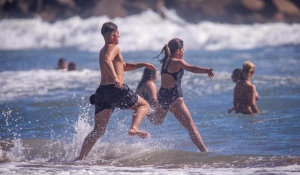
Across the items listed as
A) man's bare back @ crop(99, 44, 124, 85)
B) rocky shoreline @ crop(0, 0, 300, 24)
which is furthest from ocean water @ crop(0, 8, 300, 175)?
rocky shoreline @ crop(0, 0, 300, 24)

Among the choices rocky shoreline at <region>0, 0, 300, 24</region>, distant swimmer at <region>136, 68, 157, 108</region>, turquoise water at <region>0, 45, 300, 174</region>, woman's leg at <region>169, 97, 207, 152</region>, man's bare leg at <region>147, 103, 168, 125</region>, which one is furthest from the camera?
rocky shoreline at <region>0, 0, 300, 24</region>

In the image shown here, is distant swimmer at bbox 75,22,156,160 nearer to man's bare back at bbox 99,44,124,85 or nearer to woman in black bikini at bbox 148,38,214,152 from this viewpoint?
man's bare back at bbox 99,44,124,85

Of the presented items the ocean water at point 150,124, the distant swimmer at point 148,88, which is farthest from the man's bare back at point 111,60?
the distant swimmer at point 148,88

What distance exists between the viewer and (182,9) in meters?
→ 34.0

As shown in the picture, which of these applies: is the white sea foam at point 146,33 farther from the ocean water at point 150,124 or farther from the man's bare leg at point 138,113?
the man's bare leg at point 138,113

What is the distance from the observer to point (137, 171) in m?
6.57

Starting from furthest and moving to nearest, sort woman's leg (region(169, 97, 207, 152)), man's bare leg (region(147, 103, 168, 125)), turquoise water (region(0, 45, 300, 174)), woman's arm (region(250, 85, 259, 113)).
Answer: woman's arm (region(250, 85, 259, 113)) → man's bare leg (region(147, 103, 168, 125)) → woman's leg (region(169, 97, 207, 152)) → turquoise water (region(0, 45, 300, 174))

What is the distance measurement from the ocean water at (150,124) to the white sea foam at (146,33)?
2.49m

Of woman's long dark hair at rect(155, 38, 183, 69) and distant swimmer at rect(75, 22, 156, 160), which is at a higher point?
woman's long dark hair at rect(155, 38, 183, 69)

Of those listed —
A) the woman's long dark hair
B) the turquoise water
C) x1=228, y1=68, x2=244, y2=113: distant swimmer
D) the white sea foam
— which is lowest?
the turquoise water

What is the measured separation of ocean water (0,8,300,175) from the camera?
696cm

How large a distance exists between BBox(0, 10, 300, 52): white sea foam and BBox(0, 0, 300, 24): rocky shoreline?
2.22 feet

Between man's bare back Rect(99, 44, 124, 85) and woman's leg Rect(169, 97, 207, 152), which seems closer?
man's bare back Rect(99, 44, 124, 85)

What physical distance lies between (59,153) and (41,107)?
158 inches
